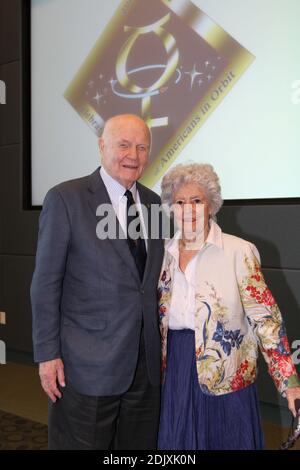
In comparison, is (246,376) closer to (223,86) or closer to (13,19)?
(223,86)

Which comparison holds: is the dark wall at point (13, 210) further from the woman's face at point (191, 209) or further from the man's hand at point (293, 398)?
the man's hand at point (293, 398)

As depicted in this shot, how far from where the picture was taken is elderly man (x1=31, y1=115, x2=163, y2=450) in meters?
1.56

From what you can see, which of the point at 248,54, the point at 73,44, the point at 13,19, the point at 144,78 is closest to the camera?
the point at 248,54

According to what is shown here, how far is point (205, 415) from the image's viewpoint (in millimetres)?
1588

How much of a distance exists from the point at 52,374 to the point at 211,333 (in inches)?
21.7

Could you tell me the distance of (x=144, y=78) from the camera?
3.62 m

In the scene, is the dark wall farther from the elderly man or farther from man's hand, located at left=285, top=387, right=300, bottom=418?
man's hand, located at left=285, top=387, right=300, bottom=418

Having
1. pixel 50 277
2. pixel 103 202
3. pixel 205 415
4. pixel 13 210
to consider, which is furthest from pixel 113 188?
pixel 13 210

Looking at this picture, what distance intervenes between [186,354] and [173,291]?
Result: 221 mm

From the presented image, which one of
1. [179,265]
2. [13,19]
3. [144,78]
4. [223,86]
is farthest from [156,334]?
[13,19]

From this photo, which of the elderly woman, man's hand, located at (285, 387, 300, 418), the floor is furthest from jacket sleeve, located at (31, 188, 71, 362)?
the floor

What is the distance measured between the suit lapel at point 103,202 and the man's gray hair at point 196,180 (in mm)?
222

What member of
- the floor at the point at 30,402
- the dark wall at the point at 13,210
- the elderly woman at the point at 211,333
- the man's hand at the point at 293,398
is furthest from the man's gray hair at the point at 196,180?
the dark wall at the point at 13,210

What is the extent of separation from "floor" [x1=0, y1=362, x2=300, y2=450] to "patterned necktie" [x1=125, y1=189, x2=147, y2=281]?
163 centimetres
